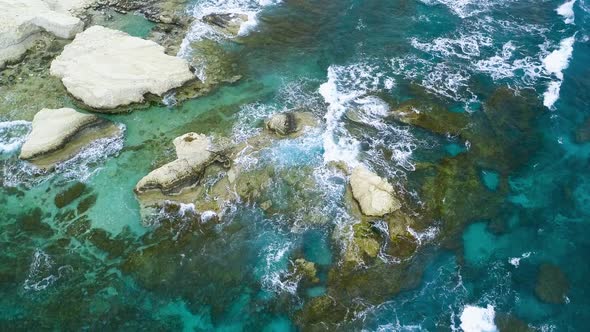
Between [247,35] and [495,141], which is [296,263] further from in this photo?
[247,35]

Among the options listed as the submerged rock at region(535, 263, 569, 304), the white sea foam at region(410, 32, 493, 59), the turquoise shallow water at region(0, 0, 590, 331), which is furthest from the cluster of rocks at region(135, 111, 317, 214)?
the white sea foam at region(410, 32, 493, 59)

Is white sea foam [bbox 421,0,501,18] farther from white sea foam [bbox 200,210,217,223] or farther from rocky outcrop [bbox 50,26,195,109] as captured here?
white sea foam [bbox 200,210,217,223]

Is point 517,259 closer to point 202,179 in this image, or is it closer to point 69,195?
point 202,179

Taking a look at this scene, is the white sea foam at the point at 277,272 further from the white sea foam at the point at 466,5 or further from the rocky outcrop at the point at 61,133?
the white sea foam at the point at 466,5

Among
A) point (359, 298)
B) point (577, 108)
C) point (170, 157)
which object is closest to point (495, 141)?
point (577, 108)

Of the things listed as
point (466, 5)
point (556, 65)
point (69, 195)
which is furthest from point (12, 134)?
point (556, 65)

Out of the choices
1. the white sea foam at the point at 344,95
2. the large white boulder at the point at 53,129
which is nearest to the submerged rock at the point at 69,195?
the large white boulder at the point at 53,129
